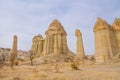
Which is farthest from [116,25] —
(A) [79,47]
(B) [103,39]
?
(A) [79,47]

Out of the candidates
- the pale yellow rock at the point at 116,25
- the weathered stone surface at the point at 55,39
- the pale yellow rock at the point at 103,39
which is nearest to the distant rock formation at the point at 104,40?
the pale yellow rock at the point at 103,39

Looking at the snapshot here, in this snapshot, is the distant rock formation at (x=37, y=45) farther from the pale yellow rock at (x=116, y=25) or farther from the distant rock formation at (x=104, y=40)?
the pale yellow rock at (x=116, y=25)

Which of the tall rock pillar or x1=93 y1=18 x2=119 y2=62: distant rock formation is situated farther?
x1=93 y1=18 x2=119 y2=62: distant rock formation

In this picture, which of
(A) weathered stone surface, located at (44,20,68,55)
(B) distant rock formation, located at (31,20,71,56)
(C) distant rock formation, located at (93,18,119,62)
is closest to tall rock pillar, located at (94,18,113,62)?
(C) distant rock formation, located at (93,18,119,62)

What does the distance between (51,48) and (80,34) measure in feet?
62.7

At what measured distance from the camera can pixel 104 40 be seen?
81.2 m

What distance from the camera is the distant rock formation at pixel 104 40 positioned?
7838 centimetres

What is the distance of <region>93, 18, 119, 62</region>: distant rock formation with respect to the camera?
257 ft

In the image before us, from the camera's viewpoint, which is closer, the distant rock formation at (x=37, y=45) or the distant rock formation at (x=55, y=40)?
the distant rock formation at (x=55, y=40)

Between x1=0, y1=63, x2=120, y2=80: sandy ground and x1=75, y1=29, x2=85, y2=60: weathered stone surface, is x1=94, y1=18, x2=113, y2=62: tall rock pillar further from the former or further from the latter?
x1=0, y1=63, x2=120, y2=80: sandy ground

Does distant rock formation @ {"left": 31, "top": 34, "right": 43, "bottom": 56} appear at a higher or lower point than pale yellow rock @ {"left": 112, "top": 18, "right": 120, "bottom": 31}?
lower

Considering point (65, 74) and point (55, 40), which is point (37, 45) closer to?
point (55, 40)

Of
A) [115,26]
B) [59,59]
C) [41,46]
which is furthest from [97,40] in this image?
[41,46]

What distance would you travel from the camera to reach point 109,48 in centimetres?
7988
